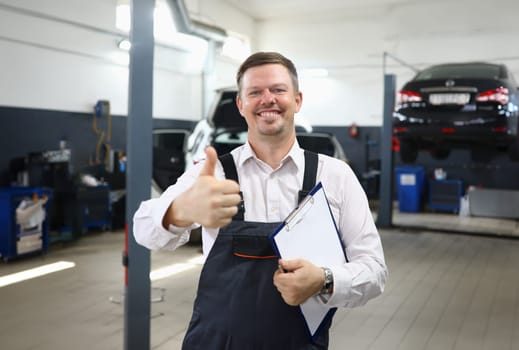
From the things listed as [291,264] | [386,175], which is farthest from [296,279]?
[386,175]

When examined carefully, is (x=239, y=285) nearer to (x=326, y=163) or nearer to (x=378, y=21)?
(x=326, y=163)

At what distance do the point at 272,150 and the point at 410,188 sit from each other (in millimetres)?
8577

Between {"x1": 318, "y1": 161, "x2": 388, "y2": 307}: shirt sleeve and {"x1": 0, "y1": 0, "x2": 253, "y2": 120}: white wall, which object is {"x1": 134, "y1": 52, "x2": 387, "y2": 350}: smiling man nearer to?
{"x1": 318, "y1": 161, "x2": 388, "y2": 307}: shirt sleeve

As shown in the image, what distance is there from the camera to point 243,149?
1400 millimetres

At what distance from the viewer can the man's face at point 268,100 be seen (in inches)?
51.4

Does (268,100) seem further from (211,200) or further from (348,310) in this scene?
(348,310)

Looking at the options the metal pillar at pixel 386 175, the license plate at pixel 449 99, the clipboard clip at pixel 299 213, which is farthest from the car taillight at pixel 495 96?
the clipboard clip at pixel 299 213

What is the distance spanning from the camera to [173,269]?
5.11m

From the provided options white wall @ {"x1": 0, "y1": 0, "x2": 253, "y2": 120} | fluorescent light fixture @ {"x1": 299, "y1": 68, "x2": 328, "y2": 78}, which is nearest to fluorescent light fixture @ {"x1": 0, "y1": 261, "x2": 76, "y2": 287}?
white wall @ {"x1": 0, "y1": 0, "x2": 253, "y2": 120}

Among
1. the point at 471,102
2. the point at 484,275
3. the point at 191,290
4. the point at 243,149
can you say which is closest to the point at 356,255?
the point at 243,149

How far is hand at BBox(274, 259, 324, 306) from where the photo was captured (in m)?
1.12

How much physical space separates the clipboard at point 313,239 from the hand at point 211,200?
129 millimetres

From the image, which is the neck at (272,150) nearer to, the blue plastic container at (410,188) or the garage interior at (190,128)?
the garage interior at (190,128)

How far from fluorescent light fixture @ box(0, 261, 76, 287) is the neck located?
12.9 ft
